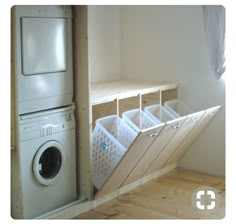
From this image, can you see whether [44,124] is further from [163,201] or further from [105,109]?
[163,201]

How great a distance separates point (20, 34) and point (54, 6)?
1.22 ft

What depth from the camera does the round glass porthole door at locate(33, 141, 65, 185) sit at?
3.21 m

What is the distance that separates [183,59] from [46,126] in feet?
6.10

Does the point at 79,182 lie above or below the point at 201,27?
below

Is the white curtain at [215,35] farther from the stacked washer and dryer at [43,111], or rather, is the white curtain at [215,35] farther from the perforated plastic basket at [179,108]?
the stacked washer and dryer at [43,111]

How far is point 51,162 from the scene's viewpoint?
3.35 meters

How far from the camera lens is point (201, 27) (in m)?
4.30

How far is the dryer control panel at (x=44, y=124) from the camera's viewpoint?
2996 mm

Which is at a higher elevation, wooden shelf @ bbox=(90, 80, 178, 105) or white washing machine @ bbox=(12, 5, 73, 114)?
white washing machine @ bbox=(12, 5, 73, 114)

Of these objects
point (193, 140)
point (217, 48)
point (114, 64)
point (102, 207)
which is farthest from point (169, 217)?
point (114, 64)

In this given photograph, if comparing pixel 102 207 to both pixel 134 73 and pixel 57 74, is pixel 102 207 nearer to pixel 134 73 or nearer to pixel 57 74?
pixel 57 74

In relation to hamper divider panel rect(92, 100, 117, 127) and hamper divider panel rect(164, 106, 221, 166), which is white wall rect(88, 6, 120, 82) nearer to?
hamper divider panel rect(92, 100, 117, 127)

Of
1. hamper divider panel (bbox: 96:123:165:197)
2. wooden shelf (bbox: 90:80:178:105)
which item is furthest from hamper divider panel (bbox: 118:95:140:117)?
hamper divider panel (bbox: 96:123:165:197)

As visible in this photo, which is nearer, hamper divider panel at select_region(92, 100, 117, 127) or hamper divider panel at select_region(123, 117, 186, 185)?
hamper divider panel at select_region(123, 117, 186, 185)
